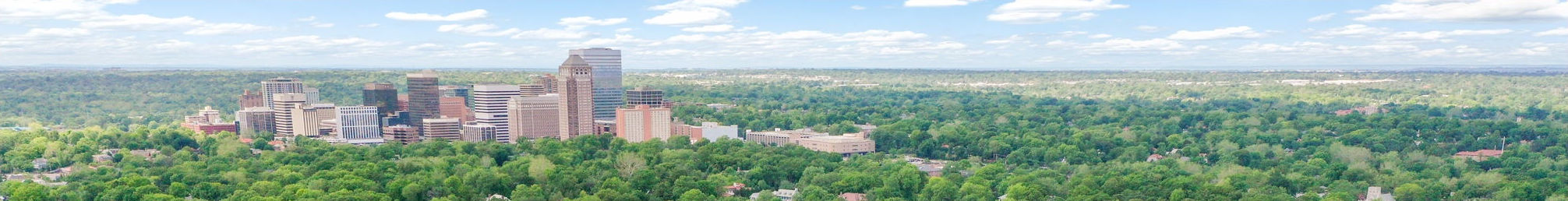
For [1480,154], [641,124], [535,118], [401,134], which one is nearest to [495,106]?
Answer: [535,118]

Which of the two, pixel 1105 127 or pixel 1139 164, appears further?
pixel 1105 127

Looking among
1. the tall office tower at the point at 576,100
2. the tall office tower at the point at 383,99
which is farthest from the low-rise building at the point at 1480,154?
the tall office tower at the point at 383,99

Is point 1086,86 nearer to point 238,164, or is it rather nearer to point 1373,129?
point 1373,129

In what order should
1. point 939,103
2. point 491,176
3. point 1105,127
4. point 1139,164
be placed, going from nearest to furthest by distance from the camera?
point 491,176
point 1139,164
point 1105,127
point 939,103

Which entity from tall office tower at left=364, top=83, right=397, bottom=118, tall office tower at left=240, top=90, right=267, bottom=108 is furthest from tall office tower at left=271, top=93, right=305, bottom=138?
tall office tower at left=240, top=90, right=267, bottom=108

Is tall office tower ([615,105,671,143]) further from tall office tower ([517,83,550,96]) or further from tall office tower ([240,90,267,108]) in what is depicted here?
tall office tower ([240,90,267,108])

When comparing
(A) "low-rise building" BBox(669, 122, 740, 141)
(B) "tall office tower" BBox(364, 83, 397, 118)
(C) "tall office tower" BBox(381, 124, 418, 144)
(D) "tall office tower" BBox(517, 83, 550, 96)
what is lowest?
(C) "tall office tower" BBox(381, 124, 418, 144)

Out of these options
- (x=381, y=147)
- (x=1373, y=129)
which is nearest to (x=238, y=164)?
(x=381, y=147)
